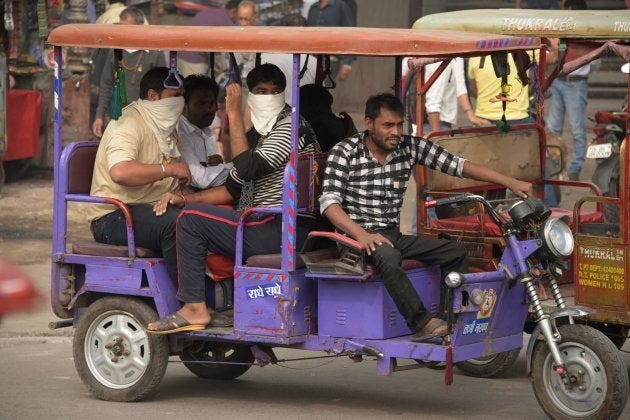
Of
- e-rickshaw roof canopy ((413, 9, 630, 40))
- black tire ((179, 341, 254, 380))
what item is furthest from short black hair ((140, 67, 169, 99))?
e-rickshaw roof canopy ((413, 9, 630, 40))

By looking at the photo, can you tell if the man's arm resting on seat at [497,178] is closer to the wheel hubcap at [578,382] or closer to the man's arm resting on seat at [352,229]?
Answer: the man's arm resting on seat at [352,229]

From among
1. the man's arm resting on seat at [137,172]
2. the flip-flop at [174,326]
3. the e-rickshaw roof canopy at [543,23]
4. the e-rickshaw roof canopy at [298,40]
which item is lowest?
the flip-flop at [174,326]

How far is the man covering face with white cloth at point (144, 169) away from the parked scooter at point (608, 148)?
480cm

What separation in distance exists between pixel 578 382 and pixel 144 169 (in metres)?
2.46

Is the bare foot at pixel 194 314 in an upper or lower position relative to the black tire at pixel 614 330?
upper

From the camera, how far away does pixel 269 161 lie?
7074 millimetres

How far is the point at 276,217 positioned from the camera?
7.07 meters

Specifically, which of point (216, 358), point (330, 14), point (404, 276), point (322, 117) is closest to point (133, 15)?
point (330, 14)

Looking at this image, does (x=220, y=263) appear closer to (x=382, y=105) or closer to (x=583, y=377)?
(x=382, y=105)

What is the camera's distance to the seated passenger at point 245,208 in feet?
23.2

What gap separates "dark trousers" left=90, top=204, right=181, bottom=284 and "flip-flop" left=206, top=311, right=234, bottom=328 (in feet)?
0.94

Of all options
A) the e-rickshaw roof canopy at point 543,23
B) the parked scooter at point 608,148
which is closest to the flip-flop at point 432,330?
the e-rickshaw roof canopy at point 543,23

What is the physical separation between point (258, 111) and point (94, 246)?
45.4 inches

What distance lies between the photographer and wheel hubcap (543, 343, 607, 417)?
657 centimetres
